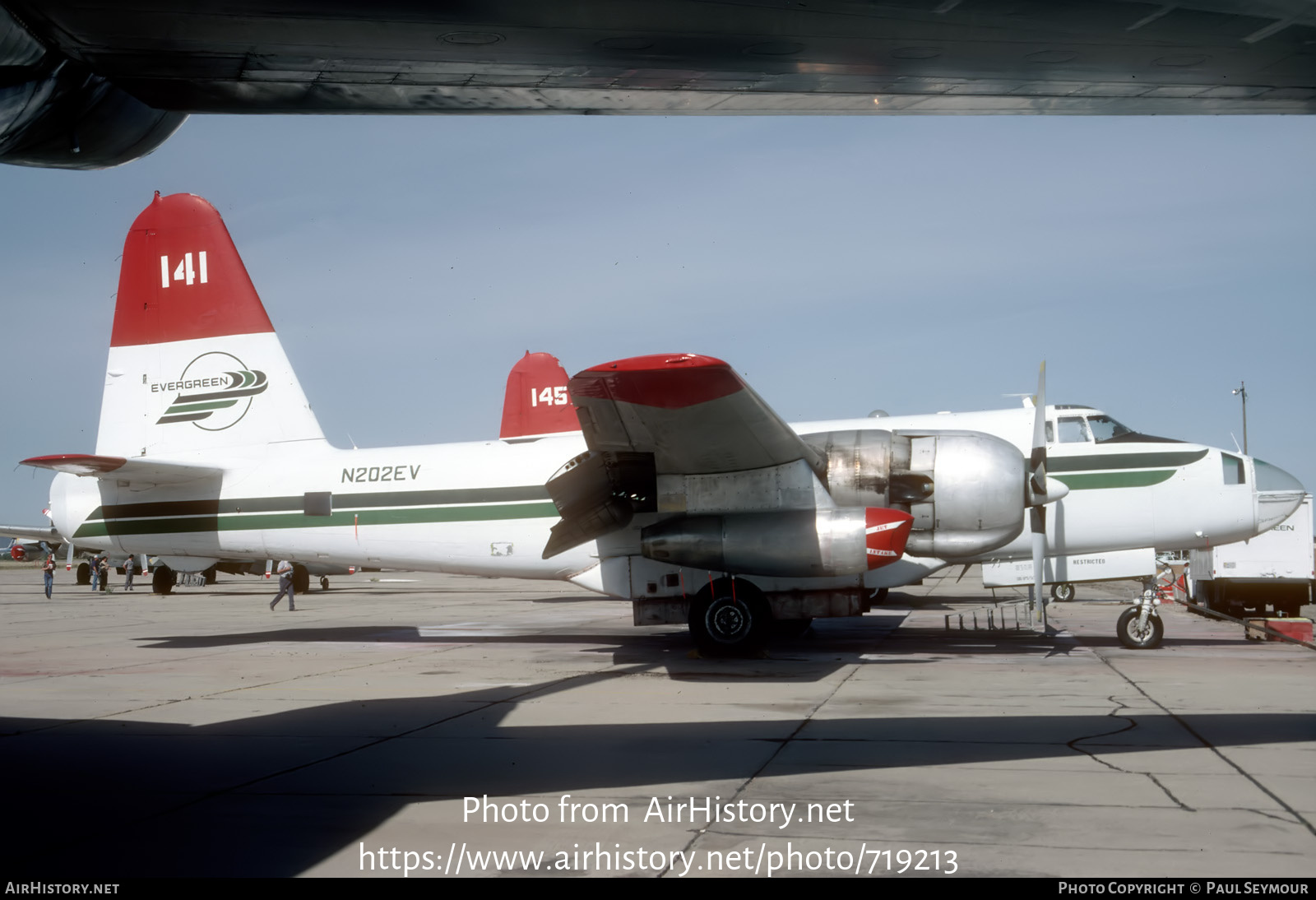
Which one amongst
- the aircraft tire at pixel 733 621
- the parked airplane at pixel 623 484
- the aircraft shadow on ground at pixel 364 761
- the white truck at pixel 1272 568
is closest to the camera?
the aircraft shadow on ground at pixel 364 761

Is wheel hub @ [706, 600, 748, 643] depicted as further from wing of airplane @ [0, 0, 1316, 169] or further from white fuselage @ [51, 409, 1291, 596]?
wing of airplane @ [0, 0, 1316, 169]

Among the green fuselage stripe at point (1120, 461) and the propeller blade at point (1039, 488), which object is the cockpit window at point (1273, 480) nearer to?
the green fuselage stripe at point (1120, 461)

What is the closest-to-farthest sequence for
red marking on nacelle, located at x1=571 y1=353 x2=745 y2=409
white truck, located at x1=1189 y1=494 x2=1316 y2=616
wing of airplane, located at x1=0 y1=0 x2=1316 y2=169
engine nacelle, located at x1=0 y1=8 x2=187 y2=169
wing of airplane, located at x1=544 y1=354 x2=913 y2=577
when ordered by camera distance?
wing of airplane, located at x1=0 y1=0 x2=1316 y2=169
engine nacelle, located at x1=0 y1=8 x2=187 y2=169
red marking on nacelle, located at x1=571 y1=353 x2=745 y2=409
wing of airplane, located at x1=544 y1=354 x2=913 y2=577
white truck, located at x1=1189 y1=494 x2=1316 y2=616

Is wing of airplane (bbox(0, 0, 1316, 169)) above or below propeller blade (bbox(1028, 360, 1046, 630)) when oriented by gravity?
above

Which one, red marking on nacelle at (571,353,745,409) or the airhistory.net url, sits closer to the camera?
the airhistory.net url

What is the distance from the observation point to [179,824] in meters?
5.59

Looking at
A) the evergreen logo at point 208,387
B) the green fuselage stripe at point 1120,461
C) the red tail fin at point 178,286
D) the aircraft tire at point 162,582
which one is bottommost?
the aircraft tire at point 162,582

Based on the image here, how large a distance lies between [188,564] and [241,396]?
9.61ft

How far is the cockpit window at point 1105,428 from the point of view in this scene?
1505 centimetres

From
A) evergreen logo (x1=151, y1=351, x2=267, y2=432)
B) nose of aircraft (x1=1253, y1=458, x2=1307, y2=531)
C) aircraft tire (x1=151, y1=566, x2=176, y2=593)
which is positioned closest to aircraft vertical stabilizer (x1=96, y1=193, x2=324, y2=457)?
evergreen logo (x1=151, y1=351, x2=267, y2=432)

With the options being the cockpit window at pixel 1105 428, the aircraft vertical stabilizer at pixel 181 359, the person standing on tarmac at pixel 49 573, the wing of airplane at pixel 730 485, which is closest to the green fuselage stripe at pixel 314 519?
the aircraft vertical stabilizer at pixel 181 359

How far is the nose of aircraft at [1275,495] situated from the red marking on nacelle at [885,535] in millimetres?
5769

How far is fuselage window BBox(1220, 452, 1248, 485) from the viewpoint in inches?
565

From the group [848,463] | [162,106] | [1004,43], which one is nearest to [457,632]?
[848,463]
